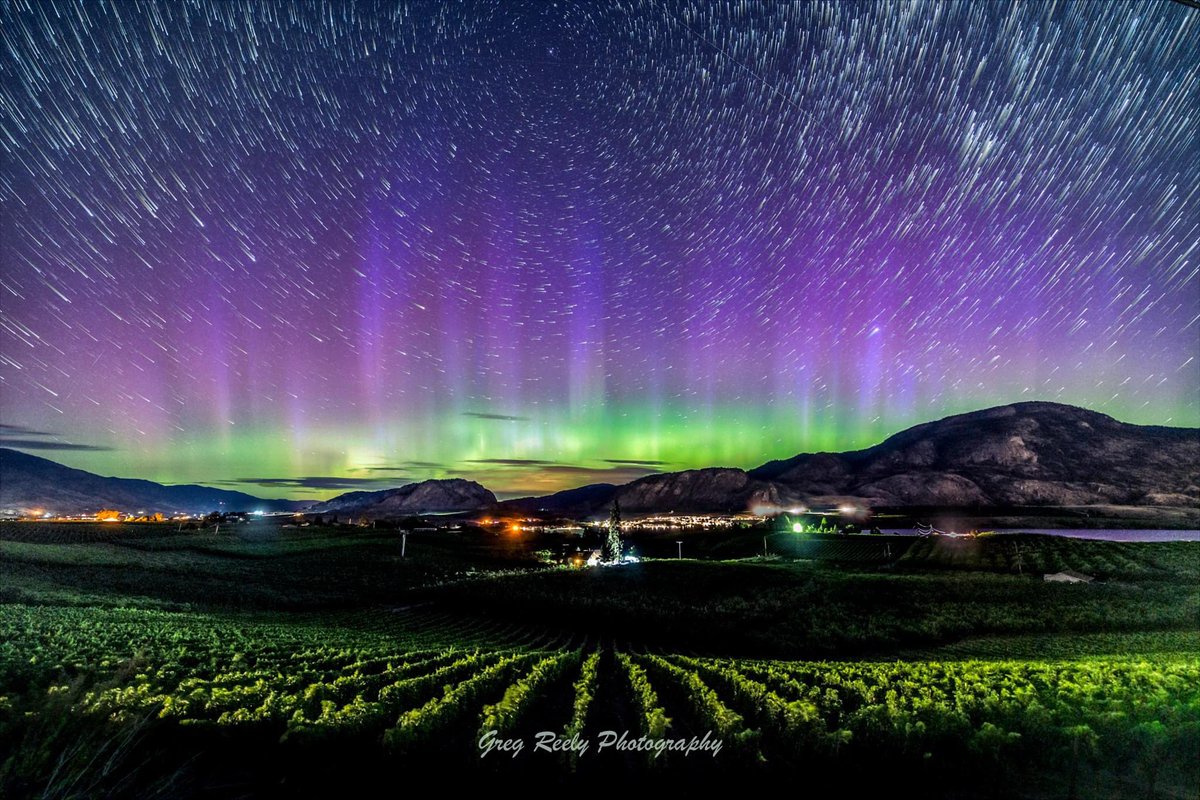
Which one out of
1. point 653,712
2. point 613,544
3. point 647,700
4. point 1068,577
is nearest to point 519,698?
point 647,700

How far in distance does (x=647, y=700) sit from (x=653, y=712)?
8.06 ft

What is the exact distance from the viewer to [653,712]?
1666 cm

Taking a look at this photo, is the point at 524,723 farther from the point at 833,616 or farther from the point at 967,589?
the point at 967,589

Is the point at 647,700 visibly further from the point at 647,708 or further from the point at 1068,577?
the point at 1068,577

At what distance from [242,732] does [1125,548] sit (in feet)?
438

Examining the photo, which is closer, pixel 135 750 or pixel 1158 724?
pixel 1158 724

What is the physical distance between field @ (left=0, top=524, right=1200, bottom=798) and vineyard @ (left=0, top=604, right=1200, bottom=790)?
0.26 feet

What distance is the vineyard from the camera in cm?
1384

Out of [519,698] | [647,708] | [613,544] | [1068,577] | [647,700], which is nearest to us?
[647,708]

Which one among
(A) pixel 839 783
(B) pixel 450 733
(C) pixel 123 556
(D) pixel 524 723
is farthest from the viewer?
(C) pixel 123 556

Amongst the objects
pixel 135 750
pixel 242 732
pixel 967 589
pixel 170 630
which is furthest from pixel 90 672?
pixel 967 589

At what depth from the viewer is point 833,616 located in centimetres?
5044

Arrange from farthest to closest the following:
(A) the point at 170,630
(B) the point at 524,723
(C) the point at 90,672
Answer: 1. (A) the point at 170,630
2. (C) the point at 90,672
3. (B) the point at 524,723

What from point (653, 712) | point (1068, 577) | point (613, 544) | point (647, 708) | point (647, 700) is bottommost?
point (1068, 577)
